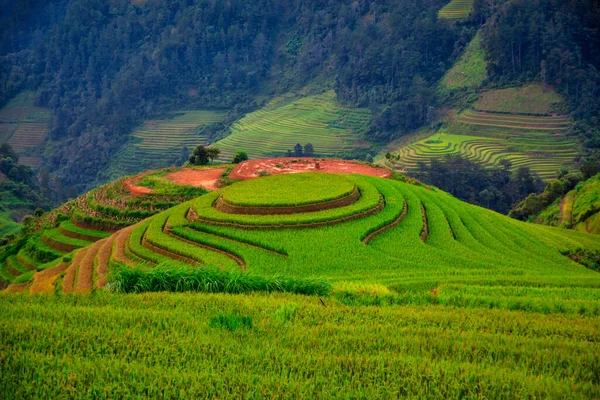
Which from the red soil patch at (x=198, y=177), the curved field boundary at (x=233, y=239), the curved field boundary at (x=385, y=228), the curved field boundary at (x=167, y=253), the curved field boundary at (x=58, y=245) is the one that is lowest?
the curved field boundary at (x=58, y=245)

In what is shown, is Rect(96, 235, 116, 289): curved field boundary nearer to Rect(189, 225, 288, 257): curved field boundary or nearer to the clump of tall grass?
Rect(189, 225, 288, 257): curved field boundary

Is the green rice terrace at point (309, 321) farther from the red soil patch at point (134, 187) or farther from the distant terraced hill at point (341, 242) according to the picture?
the red soil patch at point (134, 187)

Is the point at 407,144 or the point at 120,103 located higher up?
the point at 120,103

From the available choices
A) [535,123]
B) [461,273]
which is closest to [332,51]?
[535,123]

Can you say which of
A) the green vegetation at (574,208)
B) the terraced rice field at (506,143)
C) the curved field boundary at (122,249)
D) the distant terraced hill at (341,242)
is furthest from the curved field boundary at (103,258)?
the terraced rice field at (506,143)

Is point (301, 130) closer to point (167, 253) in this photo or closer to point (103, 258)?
point (103, 258)

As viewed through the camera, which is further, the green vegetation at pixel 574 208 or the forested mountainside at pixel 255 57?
the forested mountainside at pixel 255 57

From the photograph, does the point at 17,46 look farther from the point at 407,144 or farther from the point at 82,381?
the point at 82,381

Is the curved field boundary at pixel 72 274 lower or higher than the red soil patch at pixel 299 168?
lower
